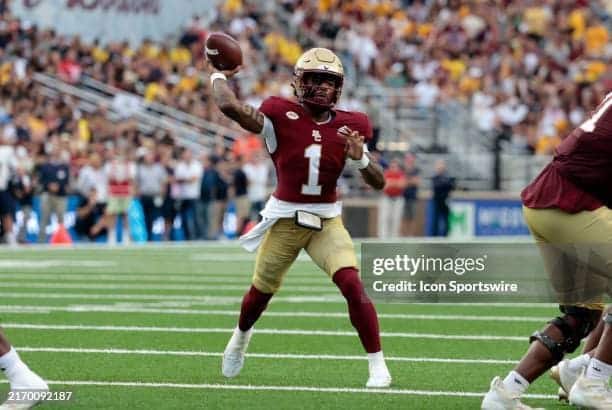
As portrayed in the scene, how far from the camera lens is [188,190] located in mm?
20000

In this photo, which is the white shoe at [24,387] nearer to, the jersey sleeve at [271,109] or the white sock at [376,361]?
the white sock at [376,361]

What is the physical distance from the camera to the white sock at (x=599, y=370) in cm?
548

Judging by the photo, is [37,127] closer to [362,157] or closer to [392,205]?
[392,205]

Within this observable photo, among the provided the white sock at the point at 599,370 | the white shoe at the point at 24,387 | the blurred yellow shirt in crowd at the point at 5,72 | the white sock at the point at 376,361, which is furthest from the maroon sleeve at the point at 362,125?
the blurred yellow shirt in crowd at the point at 5,72

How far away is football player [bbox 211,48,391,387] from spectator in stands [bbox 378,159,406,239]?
14387 millimetres

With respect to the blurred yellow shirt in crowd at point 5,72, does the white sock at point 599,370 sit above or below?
below

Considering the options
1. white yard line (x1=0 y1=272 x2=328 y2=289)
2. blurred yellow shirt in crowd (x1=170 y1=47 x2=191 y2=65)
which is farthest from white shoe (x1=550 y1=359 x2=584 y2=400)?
blurred yellow shirt in crowd (x1=170 y1=47 x2=191 y2=65)

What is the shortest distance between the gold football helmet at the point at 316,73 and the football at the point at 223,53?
0.30m

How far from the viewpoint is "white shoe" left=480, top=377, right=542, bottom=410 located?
549cm

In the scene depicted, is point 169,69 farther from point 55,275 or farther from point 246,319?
point 246,319

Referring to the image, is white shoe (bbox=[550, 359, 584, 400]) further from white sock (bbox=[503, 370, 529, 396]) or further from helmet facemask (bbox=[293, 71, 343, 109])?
helmet facemask (bbox=[293, 71, 343, 109])

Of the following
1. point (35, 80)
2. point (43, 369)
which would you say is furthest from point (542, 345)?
point (35, 80)

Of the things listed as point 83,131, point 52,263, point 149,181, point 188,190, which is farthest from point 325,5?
point 52,263

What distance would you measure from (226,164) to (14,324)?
1163 cm
